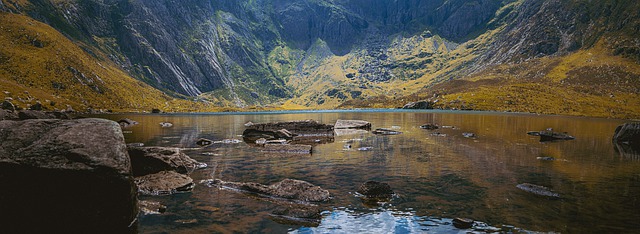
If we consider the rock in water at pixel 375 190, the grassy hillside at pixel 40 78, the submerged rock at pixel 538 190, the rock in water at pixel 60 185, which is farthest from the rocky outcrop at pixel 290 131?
the grassy hillside at pixel 40 78

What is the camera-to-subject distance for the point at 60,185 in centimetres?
1347

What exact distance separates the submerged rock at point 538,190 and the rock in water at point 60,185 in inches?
918

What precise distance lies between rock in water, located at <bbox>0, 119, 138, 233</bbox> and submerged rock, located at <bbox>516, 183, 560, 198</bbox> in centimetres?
2332

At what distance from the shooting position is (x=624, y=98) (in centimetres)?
19238

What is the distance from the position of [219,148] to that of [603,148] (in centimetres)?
5151

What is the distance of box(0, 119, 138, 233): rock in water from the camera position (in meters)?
13.3

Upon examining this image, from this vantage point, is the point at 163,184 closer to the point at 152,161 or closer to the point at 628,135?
the point at 152,161

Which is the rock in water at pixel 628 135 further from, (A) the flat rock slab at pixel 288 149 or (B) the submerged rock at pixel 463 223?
(B) the submerged rock at pixel 463 223

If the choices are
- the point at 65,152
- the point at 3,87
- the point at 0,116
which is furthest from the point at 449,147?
the point at 3,87

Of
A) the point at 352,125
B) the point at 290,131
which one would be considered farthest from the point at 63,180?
the point at 352,125

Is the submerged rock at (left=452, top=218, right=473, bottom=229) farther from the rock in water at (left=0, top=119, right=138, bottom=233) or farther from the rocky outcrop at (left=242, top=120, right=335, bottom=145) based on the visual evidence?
the rocky outcrop at (left=242, top=120, right=335, bottom=145)

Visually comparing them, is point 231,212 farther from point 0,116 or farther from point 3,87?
point 3,87

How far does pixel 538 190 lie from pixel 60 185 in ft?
85.0

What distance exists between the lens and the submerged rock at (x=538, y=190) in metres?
21.2
